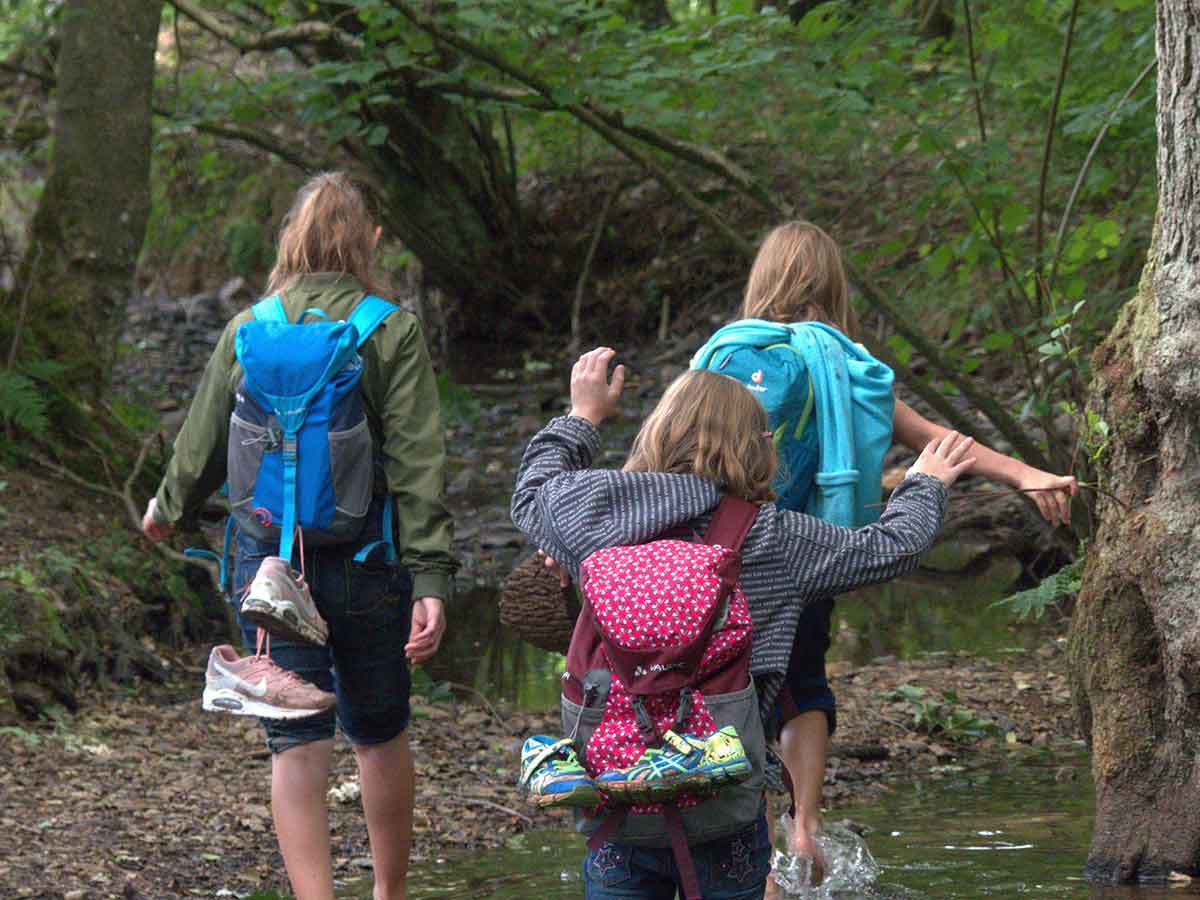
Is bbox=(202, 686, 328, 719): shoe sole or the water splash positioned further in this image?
the water splash

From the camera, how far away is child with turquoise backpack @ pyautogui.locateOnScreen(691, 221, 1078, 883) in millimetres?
4465

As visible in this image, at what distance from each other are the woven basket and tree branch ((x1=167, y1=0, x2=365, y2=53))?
17.9 ft

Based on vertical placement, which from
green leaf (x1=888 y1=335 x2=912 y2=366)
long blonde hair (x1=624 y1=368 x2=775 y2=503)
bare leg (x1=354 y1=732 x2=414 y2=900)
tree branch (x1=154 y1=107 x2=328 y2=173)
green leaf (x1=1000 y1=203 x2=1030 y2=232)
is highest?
tree branch (x1=154 y1=107 x2=328 y2=173)

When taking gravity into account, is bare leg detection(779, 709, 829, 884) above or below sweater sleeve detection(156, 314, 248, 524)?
below

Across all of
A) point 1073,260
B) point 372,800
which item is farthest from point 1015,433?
point 372,800

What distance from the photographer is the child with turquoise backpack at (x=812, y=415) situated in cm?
446

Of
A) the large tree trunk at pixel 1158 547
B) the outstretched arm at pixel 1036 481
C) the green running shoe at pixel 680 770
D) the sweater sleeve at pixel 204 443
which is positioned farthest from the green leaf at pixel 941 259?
the green running shoe at pixel 680 770

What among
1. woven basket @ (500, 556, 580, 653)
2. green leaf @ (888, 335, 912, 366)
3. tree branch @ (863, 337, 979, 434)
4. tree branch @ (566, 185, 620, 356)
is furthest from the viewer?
tree branch @ (566, 185, 620, 356)

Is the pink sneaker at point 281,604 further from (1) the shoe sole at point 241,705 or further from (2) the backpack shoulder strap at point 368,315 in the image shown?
(2) the backpack shoulder strap at point 368,315

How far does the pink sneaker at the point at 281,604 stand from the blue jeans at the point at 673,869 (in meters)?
1.11

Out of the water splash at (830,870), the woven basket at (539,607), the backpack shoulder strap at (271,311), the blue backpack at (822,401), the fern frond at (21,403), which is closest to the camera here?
the backpack shoulder strap at (271,311)

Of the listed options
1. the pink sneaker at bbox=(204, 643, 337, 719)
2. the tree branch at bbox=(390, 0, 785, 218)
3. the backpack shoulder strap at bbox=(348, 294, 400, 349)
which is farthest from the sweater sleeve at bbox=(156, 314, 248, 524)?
the tree branch at bbox=(390, 0, 785, 218)

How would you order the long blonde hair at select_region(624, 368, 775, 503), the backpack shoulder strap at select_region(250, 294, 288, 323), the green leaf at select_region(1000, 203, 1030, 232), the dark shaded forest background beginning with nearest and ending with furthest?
the long blonde hair at select_region(624, 368, 775, 503)
the backpack shoulder strap at select_region(250, 294, 288, 323)
the dark shaded forest background
the green leaf at select_region(1000, 203, 1030, 232)

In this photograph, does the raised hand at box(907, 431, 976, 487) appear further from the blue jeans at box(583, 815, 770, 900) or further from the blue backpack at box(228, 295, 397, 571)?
the blue backpack at box(228, 295, 397, 571)
